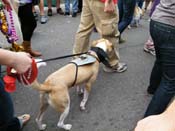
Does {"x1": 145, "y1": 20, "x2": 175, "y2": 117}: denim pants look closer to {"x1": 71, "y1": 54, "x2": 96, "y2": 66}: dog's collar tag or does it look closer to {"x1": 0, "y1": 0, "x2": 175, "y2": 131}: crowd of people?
{"x1": 0, "y1": 0, "x2": 175, "y2": 131}: crowd of people

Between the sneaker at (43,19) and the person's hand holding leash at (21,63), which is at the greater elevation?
the person's hand holding leash at (21,63)

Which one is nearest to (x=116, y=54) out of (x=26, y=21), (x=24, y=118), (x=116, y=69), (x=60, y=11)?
(x=116, y=69)

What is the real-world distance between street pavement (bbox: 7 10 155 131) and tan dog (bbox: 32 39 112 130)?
13cm

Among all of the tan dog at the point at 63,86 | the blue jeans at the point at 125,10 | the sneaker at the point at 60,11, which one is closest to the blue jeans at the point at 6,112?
the tan dog at the point at 63,86

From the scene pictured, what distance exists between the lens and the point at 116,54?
3.85 meters

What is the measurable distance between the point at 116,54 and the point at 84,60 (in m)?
0.89

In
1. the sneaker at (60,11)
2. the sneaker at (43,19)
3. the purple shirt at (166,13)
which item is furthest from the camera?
the sneaker at (60,11)

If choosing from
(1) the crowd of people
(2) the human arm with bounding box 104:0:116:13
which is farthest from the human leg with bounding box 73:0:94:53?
(2) the human arm with bounding box 104:0:116:13

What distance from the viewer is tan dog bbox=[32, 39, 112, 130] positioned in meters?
2.62

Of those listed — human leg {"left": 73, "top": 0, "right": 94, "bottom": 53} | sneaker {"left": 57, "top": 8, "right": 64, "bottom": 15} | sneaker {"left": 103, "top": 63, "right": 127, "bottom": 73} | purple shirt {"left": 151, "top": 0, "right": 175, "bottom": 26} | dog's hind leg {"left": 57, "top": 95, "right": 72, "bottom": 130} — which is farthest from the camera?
sneaker {"left": 57, "top": 8, "right": 64, "bottom": 15}

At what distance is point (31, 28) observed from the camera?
13.7ft

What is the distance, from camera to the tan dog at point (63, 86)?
2615 mm

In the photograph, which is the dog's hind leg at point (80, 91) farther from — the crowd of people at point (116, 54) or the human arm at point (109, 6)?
the human arm at point (109, 6)

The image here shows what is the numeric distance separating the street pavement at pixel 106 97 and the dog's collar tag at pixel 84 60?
0.50 m
